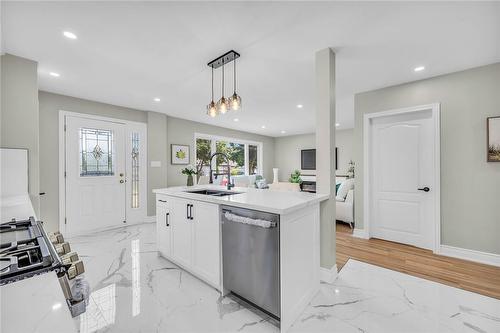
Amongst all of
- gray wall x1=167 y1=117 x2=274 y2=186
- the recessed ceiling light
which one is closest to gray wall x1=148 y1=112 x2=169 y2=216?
gray wall x1=167 y1=117 x2=274 y2=186

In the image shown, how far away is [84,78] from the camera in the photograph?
2854 millimetres

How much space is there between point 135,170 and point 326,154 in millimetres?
3829

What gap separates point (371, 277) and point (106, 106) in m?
4.93

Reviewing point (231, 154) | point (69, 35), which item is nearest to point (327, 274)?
point (69, 35)

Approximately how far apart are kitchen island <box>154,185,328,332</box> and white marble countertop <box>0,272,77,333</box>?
1.11m

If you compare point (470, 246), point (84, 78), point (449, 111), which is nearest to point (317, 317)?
point (470, 246)

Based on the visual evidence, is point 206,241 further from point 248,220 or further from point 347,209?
point 347,209

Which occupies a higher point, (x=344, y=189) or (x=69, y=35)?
(x=69, y=35)

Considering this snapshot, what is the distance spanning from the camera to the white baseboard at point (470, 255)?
2.45m

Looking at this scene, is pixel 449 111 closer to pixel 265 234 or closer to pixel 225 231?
pixel 265 234

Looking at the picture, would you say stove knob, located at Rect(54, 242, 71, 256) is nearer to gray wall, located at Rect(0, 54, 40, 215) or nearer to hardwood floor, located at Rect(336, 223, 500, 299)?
gray wall, located at Rect(0, 54, 40, 215)

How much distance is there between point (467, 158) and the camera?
261cm

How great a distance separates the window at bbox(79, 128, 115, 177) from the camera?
374 cm

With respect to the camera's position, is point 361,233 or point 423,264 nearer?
point 423,264
